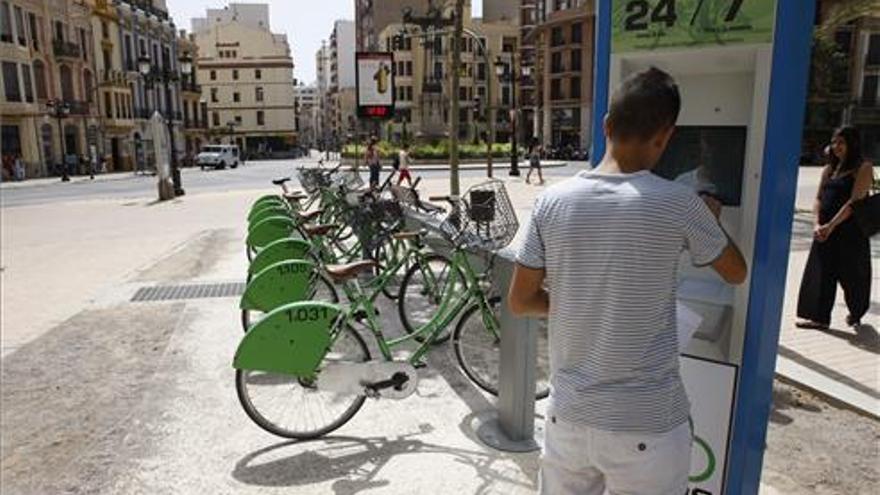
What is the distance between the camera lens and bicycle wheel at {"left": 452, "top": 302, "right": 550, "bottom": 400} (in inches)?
174

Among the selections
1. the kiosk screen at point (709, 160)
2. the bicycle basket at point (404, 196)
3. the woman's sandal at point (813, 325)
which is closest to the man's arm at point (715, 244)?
the kiosk screen at point (709, 160)

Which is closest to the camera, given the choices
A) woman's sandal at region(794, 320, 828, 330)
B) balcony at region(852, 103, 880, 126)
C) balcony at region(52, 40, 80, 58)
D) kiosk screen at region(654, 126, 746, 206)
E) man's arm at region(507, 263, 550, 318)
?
man's arm at region(507, 263, 550, 318)

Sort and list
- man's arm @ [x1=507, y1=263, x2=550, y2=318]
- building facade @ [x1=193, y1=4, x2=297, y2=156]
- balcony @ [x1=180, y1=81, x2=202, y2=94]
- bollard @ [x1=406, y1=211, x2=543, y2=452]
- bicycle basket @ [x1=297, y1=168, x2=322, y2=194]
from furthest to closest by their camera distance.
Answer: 1. building facade @ [x1=193, y1=4, x2=297, y2=156]
2. balcony @ [x1=180, y1=81, x2=202, y2=94]
3. bicycle basket @ [x1=297, y1=168, x2=322, y2=194]
4. bollard @ [x1=406, y1=211, x2=543, y2=452]
5. man's arm @ [x1=507, y1=263, x2=550, y2=318]

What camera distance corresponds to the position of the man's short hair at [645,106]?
1771 millimetres

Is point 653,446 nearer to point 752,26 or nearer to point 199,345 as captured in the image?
point 752,26

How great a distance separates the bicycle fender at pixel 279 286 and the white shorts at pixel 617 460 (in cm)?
293

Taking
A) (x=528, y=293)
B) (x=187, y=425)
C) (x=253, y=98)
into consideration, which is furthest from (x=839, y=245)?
(x=253, y=98)

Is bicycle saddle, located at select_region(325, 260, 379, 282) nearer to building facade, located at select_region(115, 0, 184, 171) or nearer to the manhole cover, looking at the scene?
the manhole cover

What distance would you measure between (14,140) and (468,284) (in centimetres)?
4231

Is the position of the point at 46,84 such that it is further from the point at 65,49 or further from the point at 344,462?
the point at 344,462

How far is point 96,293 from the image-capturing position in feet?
26.1

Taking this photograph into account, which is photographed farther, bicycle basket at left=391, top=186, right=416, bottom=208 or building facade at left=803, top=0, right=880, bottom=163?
building facade at left=803, top=0, right=880, bottom=163

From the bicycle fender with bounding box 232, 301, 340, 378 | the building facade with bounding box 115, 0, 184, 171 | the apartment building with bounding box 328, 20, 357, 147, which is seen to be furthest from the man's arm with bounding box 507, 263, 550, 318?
the apartment building with bounding box 328, 20, 357, 147

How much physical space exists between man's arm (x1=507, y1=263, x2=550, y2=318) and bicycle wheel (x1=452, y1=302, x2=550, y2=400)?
2280 mm
